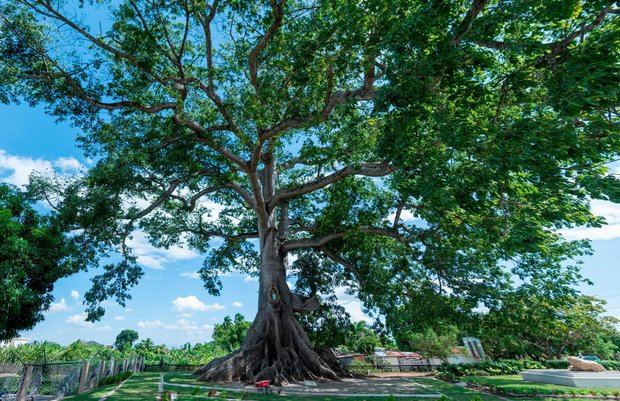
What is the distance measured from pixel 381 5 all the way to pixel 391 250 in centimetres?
1180

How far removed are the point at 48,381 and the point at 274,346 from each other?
8193 millimetres

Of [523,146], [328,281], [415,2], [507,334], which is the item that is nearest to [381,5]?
[415,2]

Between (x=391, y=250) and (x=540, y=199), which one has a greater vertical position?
(x=391, y=250)

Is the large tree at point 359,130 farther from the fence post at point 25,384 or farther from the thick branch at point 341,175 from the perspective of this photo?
the fence post at point 25,384

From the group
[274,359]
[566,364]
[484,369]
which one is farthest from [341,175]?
[566,364]

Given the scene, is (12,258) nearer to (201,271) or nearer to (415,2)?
(415,2)

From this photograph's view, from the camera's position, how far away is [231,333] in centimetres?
4484

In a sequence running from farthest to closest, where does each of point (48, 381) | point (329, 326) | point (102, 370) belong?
point (329, 326)
point (102, 370)
point (48, 381)

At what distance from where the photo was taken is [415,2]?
7848mm

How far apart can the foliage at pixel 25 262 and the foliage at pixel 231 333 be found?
118 ft

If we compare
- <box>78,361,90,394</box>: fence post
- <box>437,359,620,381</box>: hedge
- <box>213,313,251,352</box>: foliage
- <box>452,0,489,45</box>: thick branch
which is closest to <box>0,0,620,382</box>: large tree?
<box>452,0,489,45</box>: thick branch

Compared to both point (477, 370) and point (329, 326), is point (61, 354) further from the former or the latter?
point (477, 370)

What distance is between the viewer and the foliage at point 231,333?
44.3 metres

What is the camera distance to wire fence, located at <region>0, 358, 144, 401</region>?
810 centimetres
